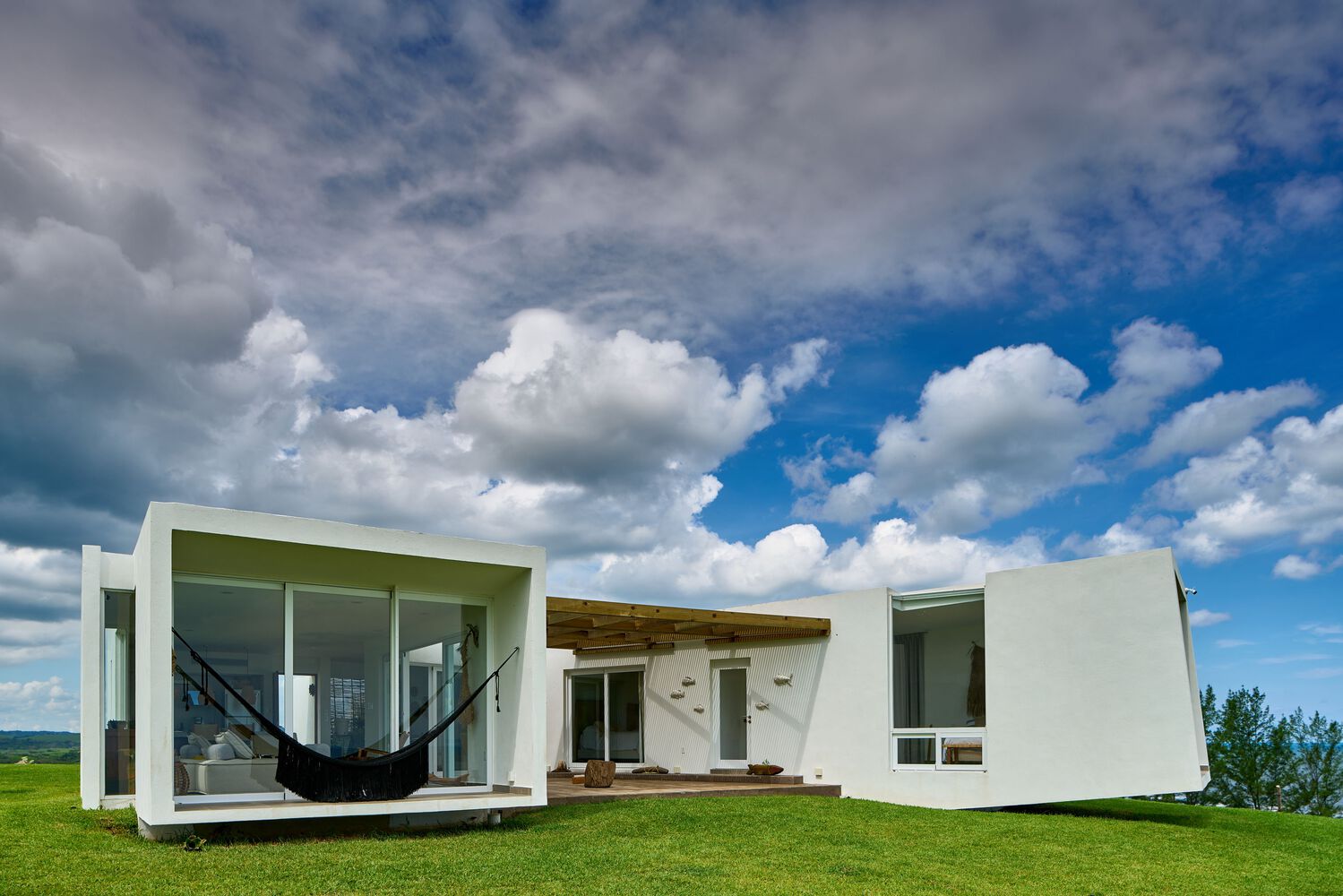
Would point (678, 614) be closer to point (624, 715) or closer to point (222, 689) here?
point (624, 715)

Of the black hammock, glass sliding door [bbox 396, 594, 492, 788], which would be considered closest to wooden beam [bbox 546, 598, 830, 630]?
glass sliding door [bbox 396, 594, 492, 788]

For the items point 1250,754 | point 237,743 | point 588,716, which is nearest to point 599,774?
point 588,716

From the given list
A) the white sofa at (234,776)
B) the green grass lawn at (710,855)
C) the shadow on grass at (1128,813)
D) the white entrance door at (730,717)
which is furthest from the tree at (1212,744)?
the white sofa at (234,776)

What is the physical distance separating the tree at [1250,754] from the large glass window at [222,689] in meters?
23.4

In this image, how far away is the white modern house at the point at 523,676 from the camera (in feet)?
29.2

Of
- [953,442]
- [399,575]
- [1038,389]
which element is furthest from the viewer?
[953,442]

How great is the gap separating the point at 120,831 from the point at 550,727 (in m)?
10.9

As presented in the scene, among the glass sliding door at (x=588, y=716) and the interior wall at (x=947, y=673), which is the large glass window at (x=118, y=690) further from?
the interior wall at (x=947, y=673)

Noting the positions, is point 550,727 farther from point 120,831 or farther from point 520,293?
point 120,831

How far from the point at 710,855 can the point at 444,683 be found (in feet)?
10.5

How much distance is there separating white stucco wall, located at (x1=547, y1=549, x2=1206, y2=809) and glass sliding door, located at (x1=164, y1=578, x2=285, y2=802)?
27.1 feet

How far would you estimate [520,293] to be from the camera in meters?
15.9

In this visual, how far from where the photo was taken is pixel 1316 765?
24.9 m

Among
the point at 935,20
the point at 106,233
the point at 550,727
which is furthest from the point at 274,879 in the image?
the point at 550,727
